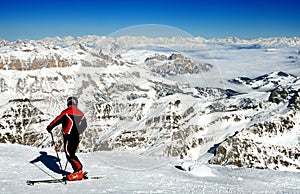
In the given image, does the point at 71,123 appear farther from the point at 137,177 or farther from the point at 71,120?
the point at 137,177

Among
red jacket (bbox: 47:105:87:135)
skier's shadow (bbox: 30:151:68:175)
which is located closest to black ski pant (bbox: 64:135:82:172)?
red jacket (bbox: 47:105:87:135)

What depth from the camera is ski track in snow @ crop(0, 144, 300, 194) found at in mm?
14305

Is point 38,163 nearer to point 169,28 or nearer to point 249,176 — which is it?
point 169,28

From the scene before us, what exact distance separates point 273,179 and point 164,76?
976 cm

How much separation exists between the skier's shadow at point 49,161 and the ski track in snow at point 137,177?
0.31 m

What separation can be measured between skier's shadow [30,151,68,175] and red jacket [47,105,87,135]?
3.04 m

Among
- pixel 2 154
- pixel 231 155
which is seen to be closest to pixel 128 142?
pixel 231 155

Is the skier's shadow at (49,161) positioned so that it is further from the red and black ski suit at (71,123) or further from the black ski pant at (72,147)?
the red and black ski suit at (71,123)

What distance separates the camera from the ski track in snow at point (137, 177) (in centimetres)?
1430

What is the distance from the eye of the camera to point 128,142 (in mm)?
188375

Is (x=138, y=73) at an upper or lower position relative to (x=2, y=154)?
upper

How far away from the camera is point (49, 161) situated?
19.2 metres

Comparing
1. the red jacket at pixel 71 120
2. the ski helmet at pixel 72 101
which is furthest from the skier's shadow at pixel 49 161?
the ski helmet at pixel 72 101

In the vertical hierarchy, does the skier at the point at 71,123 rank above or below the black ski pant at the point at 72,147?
above
